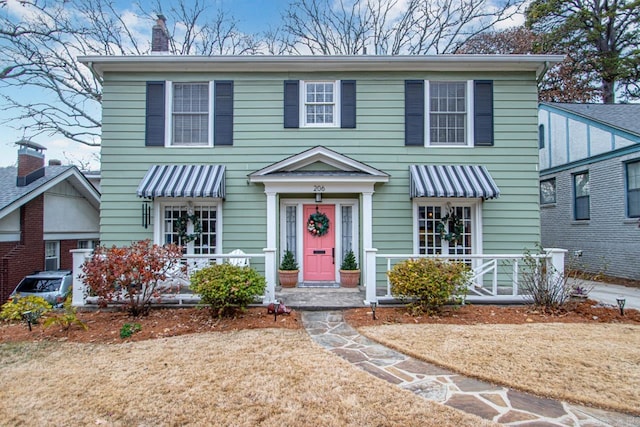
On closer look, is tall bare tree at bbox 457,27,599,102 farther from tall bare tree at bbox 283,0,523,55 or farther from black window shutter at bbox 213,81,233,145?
black window shutter at bbox 213,81,233,145

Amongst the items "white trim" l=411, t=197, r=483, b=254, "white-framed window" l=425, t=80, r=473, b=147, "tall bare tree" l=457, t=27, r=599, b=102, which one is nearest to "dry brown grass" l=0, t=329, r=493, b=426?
"white trim" l=411, t=197, r=483, b=254

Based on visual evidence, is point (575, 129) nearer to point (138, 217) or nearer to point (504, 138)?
point (504, 138)

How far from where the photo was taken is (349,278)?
8297 millimetres

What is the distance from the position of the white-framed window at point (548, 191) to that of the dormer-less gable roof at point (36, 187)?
18.8 m

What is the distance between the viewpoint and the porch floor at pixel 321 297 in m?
6.85

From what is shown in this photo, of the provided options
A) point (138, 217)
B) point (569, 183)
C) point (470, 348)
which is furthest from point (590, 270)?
point (138, 217)

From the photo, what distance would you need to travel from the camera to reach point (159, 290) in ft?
21.3

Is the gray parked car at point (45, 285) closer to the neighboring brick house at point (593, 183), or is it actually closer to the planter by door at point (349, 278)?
the planter by door at point (349, 278)

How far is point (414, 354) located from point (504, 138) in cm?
647

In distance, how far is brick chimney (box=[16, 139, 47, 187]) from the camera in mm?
11852

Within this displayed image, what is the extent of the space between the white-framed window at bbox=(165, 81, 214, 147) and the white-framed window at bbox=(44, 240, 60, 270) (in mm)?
7983

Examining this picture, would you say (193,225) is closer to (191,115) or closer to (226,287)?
(191,115)

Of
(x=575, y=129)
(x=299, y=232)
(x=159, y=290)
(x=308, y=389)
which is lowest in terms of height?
(x=308, y=389)

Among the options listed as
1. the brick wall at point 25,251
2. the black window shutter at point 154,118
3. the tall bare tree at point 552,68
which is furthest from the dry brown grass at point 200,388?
the tall bare tree at point 552,68
